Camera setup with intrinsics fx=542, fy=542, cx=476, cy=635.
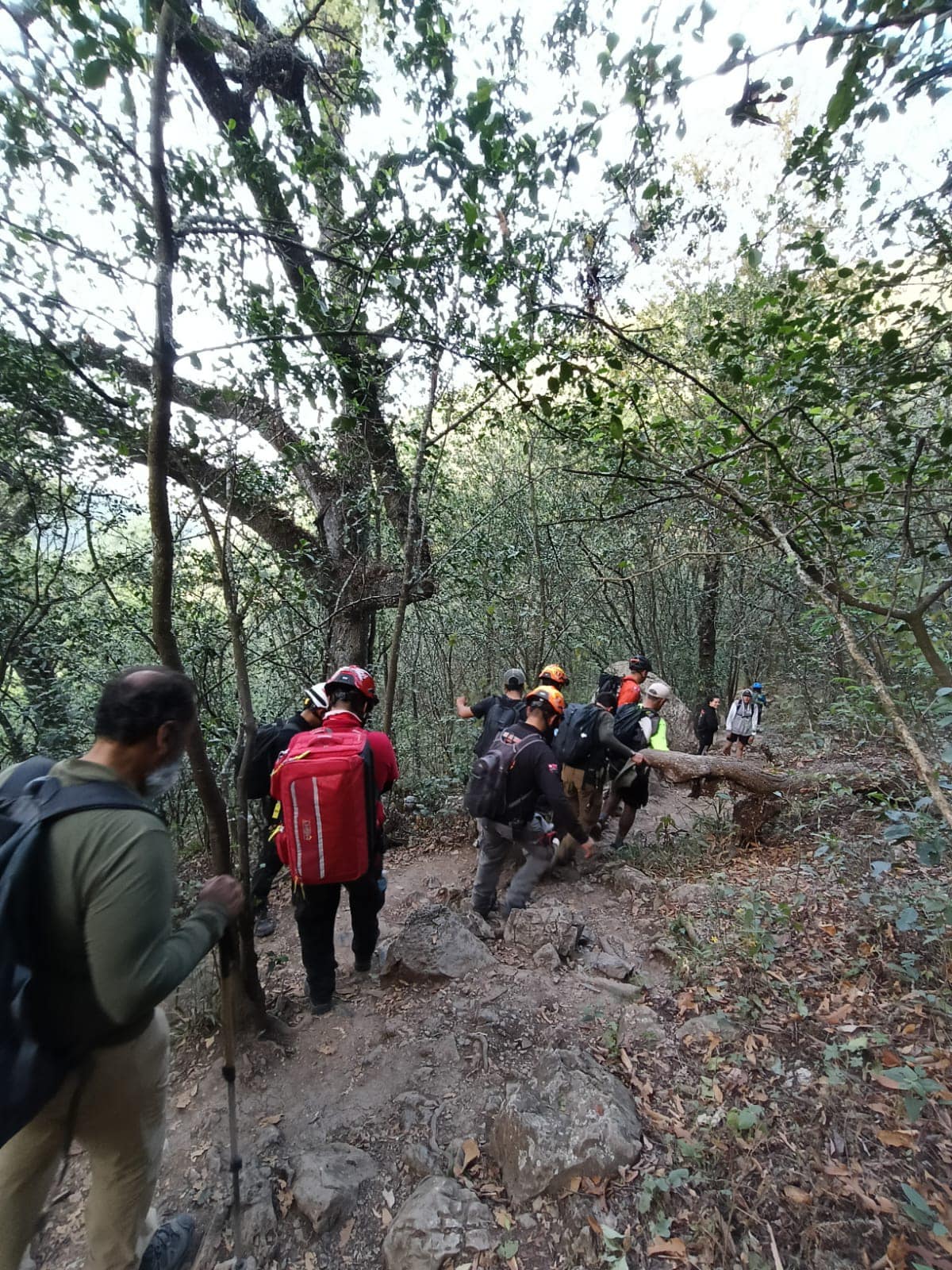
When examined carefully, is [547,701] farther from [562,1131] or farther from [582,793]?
[562,1131]

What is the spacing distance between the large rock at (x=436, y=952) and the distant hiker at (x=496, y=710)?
1.64 m

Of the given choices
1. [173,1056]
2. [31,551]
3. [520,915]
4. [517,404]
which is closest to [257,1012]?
[173,1056]

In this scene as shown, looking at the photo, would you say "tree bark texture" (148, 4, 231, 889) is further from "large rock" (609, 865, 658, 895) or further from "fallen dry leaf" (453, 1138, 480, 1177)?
"large rock" (609, 865, 658, 895)


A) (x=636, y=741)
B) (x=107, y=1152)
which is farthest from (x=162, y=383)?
(x=636, y=741)

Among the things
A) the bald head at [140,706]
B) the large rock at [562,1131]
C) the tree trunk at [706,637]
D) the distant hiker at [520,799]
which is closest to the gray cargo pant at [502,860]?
the distant hiker at [520,799]

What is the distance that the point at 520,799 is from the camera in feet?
13.9

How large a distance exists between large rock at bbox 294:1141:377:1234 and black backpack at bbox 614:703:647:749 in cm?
407

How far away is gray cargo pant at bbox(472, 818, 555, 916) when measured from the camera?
4.45 m

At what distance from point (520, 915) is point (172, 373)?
4012 millimetres

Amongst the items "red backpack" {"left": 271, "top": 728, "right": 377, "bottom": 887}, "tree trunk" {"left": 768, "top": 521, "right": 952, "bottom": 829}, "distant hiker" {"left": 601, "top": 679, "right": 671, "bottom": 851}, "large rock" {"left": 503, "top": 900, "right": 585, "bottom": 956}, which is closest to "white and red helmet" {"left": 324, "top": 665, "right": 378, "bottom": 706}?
"red backpack" {"left": 271, "top": 728, "right": 377, "bottom": 887}

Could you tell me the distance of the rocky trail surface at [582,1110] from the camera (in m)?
1.91

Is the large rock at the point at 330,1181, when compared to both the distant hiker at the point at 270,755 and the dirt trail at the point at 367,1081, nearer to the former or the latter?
the dirt trail at the point at 367,1081

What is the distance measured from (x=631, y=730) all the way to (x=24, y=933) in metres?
5.17

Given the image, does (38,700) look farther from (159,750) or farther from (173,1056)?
(159,750)
